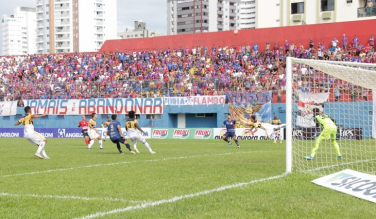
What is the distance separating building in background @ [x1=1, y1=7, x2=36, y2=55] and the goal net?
17312 centimetres

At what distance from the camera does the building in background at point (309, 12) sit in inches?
2014

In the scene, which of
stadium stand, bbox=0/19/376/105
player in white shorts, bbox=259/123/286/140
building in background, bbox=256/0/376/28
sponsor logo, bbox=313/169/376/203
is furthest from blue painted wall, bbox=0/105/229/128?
sponsor logo, bbox=313/169/376/203

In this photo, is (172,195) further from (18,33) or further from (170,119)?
(18,33)

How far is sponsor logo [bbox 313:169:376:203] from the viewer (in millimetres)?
8427

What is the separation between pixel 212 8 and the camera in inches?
5182

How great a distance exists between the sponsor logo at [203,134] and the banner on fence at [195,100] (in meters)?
4.34

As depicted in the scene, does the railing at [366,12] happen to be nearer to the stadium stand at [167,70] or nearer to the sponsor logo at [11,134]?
the stadium stand at [167,70]

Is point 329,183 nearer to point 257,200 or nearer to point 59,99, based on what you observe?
point 257,200

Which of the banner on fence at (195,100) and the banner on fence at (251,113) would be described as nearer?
the banner on fence at (251,113)

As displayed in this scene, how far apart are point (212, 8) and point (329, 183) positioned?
125m

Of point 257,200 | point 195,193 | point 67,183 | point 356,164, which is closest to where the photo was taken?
point 257,200

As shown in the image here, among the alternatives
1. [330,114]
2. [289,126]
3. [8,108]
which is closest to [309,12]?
[8,108]

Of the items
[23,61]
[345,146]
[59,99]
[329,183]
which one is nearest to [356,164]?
[329,183]

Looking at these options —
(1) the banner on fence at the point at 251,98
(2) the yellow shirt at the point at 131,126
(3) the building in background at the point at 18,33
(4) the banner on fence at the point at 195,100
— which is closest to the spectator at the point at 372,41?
(1) the banner on fence at the point at 251,98
